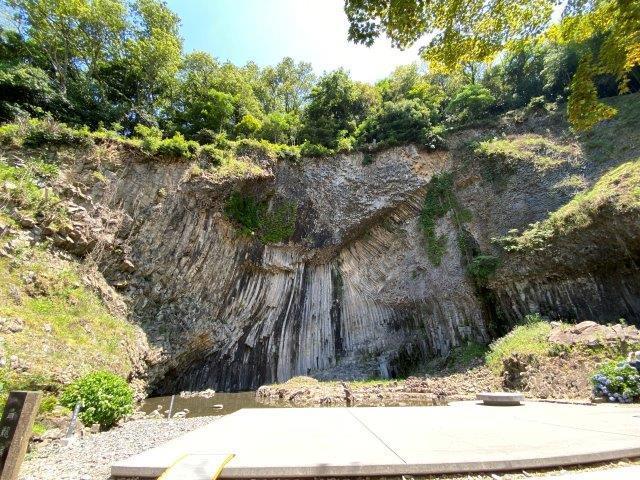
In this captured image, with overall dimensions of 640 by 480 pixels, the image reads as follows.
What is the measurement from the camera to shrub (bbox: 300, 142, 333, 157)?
19609 mm

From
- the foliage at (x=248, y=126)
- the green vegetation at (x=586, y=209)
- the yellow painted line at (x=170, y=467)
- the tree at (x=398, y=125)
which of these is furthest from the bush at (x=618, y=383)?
the foliage at (x=248, y=126)

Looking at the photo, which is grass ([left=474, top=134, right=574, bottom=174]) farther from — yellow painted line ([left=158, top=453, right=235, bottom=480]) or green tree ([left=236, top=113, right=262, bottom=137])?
yellow painted line ([left=158, top=453, right=235, bottom=480])

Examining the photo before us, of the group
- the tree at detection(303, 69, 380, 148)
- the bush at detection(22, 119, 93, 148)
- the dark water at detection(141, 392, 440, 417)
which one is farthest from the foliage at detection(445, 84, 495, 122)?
the bush at detection(22, 119, 93, 148)

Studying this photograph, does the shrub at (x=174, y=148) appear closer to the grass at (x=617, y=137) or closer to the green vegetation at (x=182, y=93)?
the green vegetation at (x=182, y=93)

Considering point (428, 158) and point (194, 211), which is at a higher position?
point (428, 158)

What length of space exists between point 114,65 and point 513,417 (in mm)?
28487

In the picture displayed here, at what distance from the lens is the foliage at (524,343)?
1075 cm

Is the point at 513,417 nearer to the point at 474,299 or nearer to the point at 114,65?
the point at 474,299

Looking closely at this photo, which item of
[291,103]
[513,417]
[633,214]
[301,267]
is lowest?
[513,417]

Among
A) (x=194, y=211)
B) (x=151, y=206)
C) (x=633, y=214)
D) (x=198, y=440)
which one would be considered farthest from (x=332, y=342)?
(x=198, y=440)

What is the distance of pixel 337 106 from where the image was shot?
23.4 metres

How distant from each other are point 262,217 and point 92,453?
14.4 metres

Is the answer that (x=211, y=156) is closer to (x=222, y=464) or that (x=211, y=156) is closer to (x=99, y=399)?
(x=99, y=399)

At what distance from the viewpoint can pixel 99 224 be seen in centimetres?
1359
